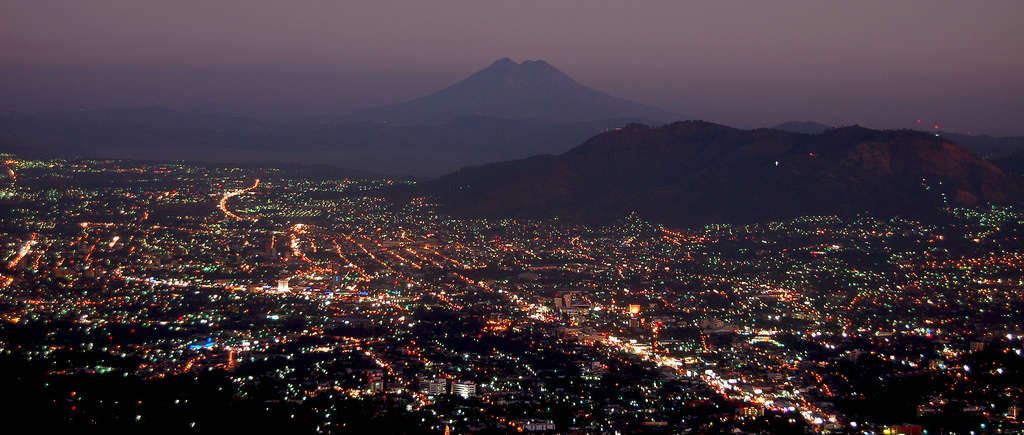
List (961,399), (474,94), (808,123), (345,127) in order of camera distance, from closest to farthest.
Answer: (961,399), (808,123), (345,127), (474,94)

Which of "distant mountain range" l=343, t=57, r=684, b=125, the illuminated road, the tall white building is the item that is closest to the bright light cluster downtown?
the tall white building

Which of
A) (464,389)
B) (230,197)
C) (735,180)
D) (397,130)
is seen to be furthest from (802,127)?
→ (464,389)

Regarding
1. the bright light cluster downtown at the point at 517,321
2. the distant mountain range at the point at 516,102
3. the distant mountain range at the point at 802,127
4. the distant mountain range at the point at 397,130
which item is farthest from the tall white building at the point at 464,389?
the distant mountain range at the point at 516,102

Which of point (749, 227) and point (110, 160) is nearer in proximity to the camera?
point (749, 227)

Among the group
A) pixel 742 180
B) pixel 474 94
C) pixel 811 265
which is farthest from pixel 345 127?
pixel 811 265

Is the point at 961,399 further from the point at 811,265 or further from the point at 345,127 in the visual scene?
the point at 345,127

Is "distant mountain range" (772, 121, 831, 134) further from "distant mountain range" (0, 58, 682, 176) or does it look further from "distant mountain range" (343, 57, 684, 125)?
"distant mountain range" (343, 57, 684, 125)

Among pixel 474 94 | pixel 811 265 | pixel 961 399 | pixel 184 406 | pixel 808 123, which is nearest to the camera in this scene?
pixel 184 406
